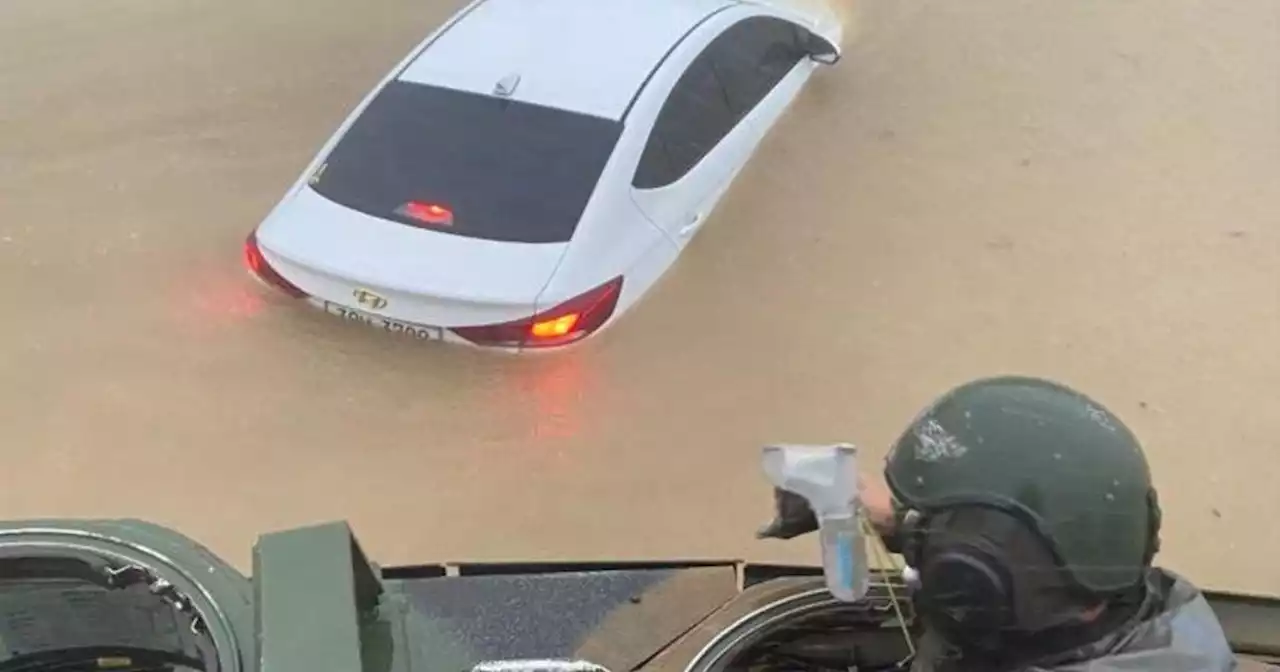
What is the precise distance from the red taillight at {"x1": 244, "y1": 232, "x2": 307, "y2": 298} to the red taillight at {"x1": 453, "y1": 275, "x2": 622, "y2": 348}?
776mm

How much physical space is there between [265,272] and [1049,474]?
4.77m

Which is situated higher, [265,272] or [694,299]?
[265,272]

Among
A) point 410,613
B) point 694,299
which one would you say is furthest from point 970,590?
point 694,299

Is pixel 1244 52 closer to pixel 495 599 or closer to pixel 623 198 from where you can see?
pixel 623 198

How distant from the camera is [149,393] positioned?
23.4ft

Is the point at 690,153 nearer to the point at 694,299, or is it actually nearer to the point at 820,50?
the point at 694,299

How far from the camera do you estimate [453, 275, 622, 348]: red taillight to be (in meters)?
6.44

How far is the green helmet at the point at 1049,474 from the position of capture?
8.60 ft

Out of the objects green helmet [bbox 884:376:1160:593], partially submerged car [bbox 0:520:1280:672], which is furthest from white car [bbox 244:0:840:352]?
green helmet [bbox 884:376:1160:593]

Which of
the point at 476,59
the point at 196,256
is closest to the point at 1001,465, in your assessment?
the point at 476,59

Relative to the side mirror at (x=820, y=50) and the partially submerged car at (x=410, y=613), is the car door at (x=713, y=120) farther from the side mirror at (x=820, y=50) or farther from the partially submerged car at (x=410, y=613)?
the partially submerged car at (x=410, y=613)

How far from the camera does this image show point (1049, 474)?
263 cm

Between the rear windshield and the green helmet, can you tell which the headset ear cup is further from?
the rear windshield

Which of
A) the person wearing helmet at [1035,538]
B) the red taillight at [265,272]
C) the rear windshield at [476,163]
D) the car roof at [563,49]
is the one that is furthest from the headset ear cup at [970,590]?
the red taillight at [265,272]
